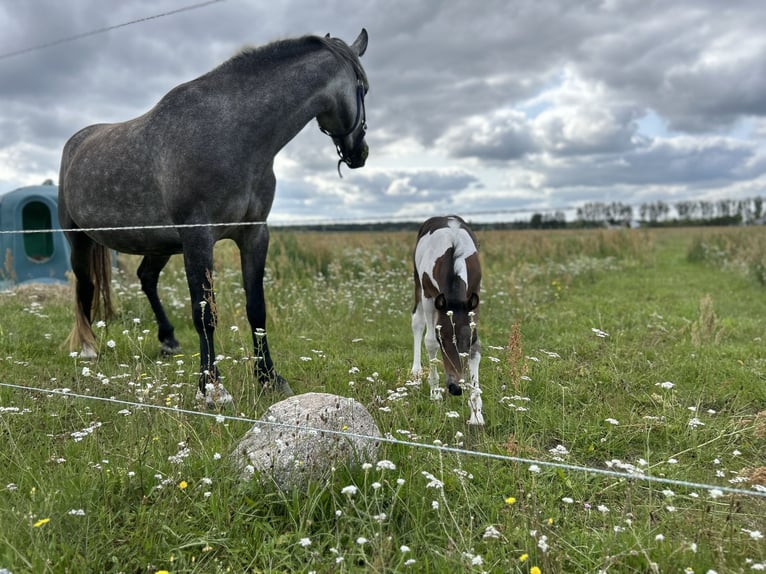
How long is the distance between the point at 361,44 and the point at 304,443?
12.1ft

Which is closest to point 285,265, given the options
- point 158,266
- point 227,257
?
point 227,257

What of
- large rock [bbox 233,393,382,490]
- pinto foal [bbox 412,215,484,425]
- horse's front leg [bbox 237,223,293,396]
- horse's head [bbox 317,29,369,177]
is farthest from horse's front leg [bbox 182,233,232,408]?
pinto foal [bbox 412,215,484,425]

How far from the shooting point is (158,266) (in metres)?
5.83

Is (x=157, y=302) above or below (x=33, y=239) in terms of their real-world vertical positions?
below

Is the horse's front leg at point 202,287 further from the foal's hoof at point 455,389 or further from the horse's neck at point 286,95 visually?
the foal's hoof at point 455,389

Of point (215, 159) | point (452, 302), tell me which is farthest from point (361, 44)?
point (452, 302)

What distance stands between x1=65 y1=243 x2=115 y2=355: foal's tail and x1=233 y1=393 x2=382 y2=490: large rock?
3.35 metres

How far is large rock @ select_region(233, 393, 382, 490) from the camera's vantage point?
2537 millimetres

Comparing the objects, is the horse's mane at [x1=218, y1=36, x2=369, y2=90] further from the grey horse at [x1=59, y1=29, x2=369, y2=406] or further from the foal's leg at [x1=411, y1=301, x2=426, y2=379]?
the foal's leg at [x1=411, y1=301, x2=426, y2=379]

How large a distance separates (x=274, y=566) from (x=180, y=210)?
2.67 m

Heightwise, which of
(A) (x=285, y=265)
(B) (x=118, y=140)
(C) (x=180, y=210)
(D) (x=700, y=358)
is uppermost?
(B) (x=118, y=140)

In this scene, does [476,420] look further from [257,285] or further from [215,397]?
[257,285]

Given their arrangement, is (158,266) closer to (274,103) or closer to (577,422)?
(274,103)

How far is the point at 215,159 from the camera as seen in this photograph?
3.79 m
